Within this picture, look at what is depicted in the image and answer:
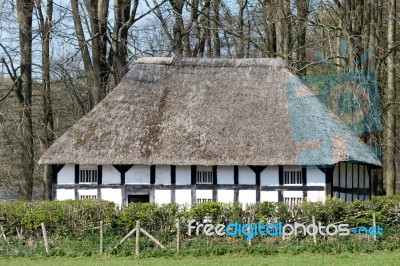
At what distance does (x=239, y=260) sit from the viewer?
23188 mm

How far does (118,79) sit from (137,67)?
2412 millimetres

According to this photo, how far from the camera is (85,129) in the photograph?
31.5 m

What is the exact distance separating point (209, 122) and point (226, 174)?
2306 mm

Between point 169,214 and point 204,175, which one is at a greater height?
point 204,175

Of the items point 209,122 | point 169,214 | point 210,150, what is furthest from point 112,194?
point 169,214

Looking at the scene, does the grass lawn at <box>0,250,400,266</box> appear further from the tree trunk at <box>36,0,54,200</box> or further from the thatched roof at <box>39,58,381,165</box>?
the tree trunk at <box>36,0,54,200</box>

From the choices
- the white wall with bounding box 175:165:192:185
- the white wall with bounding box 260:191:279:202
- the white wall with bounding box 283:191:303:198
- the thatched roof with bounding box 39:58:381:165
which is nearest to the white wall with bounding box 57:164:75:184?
the thatched roof with bounding box 39:58:381:165

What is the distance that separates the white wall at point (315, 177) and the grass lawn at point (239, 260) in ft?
18.5

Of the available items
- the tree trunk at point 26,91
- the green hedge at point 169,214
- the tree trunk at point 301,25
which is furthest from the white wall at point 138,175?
the tree trunk at point 301,25

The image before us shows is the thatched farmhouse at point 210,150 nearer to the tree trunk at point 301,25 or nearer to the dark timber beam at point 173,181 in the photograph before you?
the dark timber beam at point 173,181

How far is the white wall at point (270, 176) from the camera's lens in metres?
30.0

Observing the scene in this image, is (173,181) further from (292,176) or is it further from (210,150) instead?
(292,176)

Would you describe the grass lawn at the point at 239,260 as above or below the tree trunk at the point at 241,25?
below

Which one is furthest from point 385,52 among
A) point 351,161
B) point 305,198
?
point 305,198
